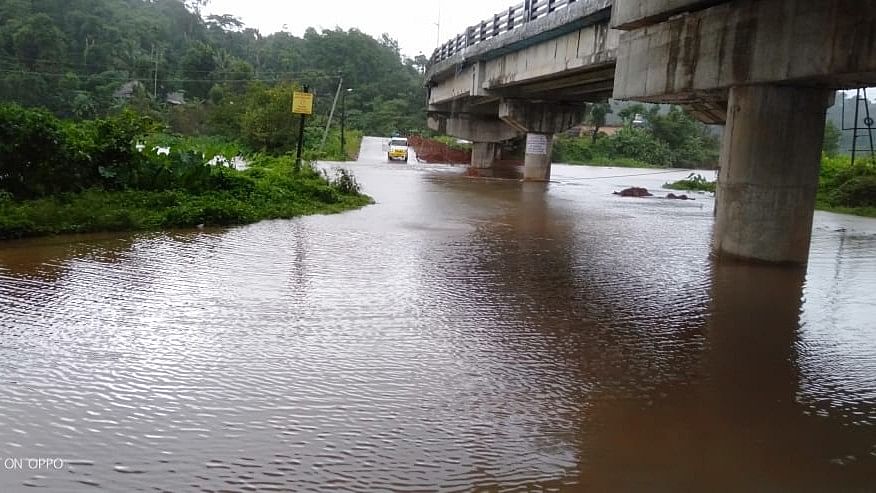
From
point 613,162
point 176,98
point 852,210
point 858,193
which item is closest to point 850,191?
point 858,193

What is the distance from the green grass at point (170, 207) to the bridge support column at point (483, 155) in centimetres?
2885

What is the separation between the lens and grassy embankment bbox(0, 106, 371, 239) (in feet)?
38.8

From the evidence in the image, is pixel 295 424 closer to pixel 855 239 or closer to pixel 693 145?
pixel 855 239

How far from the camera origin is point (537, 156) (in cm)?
3412

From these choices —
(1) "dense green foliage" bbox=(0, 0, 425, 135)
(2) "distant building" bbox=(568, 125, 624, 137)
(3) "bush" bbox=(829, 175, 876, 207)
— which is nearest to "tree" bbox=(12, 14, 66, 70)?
(1) "dense green foliage" bbox=(0, 0, 425, 135)

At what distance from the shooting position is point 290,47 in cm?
11419

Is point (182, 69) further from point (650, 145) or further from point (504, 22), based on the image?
point (504, 22)

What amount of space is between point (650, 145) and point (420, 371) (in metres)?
71.9

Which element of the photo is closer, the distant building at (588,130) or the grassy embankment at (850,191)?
the grassy embankment at (850,191)

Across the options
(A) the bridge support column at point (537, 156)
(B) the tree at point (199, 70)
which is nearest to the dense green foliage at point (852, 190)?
(A) the bridge support column at point (537, 156)

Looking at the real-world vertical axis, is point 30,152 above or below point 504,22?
below

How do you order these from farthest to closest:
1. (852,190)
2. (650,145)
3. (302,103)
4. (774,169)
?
(650,145)
(852,190)
(302,103)
(774,169)

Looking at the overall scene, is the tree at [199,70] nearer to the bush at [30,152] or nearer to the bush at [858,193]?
the bush at [858,193]

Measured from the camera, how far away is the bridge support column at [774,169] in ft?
36.9
